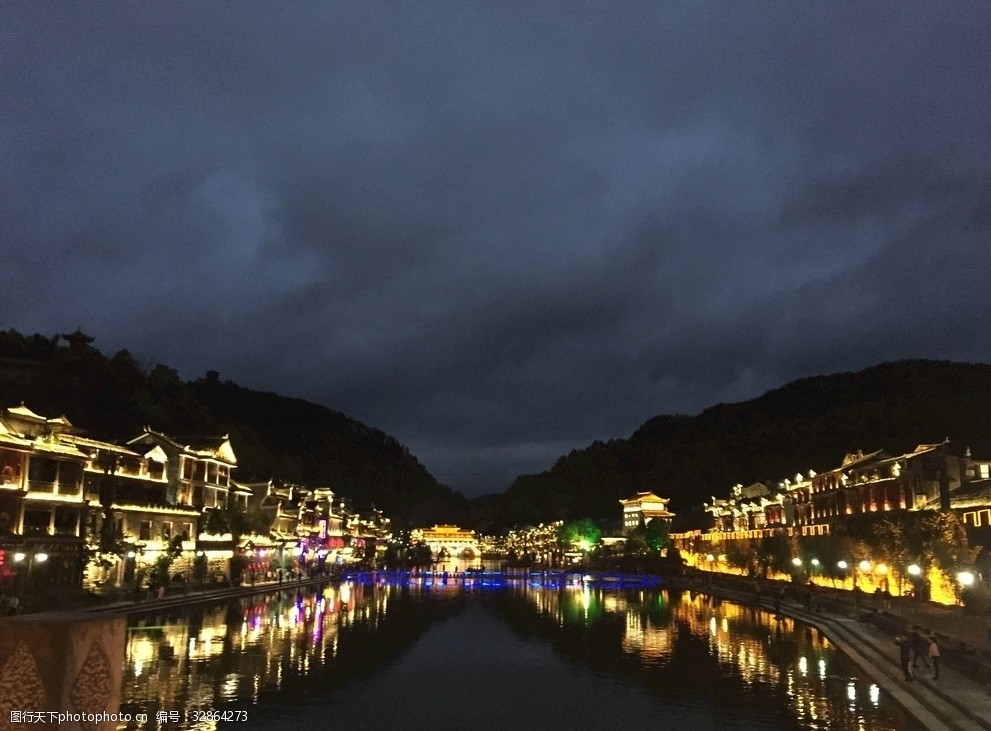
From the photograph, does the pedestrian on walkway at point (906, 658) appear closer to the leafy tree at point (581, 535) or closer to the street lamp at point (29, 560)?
the street lamp at point (29, 560)

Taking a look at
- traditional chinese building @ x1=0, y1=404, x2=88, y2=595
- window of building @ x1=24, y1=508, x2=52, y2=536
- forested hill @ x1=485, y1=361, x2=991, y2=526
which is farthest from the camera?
forested hill @ x1=485, y1=361, x2=991, y2=526

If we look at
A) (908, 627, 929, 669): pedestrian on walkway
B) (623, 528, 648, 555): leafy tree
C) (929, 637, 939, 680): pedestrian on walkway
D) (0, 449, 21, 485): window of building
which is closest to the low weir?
(623, 528, 648, 555): leafy tree

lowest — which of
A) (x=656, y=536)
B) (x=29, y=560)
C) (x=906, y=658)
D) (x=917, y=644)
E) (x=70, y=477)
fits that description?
(x=906, y=658)

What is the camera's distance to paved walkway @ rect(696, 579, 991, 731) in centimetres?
1898

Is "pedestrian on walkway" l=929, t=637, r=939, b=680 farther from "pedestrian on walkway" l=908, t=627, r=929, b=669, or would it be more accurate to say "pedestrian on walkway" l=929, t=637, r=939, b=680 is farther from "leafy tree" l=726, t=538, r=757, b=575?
"leafy tree" l=726, t=538, r=757, b=575

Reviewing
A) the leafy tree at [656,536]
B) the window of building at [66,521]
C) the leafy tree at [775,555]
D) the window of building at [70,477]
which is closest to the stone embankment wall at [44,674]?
the window of building at [66,521]

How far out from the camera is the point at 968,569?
42.2m

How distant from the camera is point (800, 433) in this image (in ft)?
470

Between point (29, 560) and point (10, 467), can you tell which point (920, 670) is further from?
point (10, 467)

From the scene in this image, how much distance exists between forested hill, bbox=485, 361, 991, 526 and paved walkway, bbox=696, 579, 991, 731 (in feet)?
119

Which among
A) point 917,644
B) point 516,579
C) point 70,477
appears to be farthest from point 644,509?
point 917,644

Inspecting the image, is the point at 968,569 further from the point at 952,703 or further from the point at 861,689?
the point at 952,703

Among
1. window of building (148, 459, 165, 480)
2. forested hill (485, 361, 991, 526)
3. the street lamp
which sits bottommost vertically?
the street lamp

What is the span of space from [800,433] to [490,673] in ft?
420
